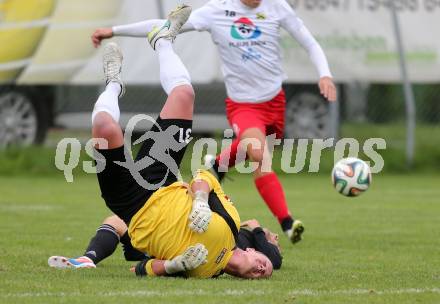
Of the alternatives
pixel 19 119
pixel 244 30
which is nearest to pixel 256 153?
pixel 244 30

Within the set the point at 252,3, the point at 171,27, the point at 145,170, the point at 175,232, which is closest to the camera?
the point at 175,232

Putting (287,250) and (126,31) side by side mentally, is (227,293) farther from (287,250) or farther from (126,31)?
(126,31)

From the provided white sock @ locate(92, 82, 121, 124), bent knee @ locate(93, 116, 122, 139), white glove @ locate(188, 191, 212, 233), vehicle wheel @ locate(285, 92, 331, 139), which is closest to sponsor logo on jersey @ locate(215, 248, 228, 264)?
white glove @ locate(188, 191, 212, 233)

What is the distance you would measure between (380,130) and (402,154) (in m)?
0.88

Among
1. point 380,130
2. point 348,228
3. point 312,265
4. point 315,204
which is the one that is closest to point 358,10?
point 380,130

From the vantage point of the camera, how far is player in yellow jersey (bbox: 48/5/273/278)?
6281mm

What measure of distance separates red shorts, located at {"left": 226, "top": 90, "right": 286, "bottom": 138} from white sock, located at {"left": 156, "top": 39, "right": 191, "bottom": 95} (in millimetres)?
1497

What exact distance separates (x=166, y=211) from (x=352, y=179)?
2415 mm

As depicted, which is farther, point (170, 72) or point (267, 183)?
point (267, 183)

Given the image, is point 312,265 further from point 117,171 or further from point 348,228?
point 348,228

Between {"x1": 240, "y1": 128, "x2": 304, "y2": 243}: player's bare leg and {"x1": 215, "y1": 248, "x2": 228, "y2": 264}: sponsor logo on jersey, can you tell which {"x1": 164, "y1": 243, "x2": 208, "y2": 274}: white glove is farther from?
{"x1": 240, "y1": 128, "x2": 304, "y2": 243}: player's bare leg

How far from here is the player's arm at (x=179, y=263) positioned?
6.16m

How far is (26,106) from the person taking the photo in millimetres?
15867

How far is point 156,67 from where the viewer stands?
1570 cm
